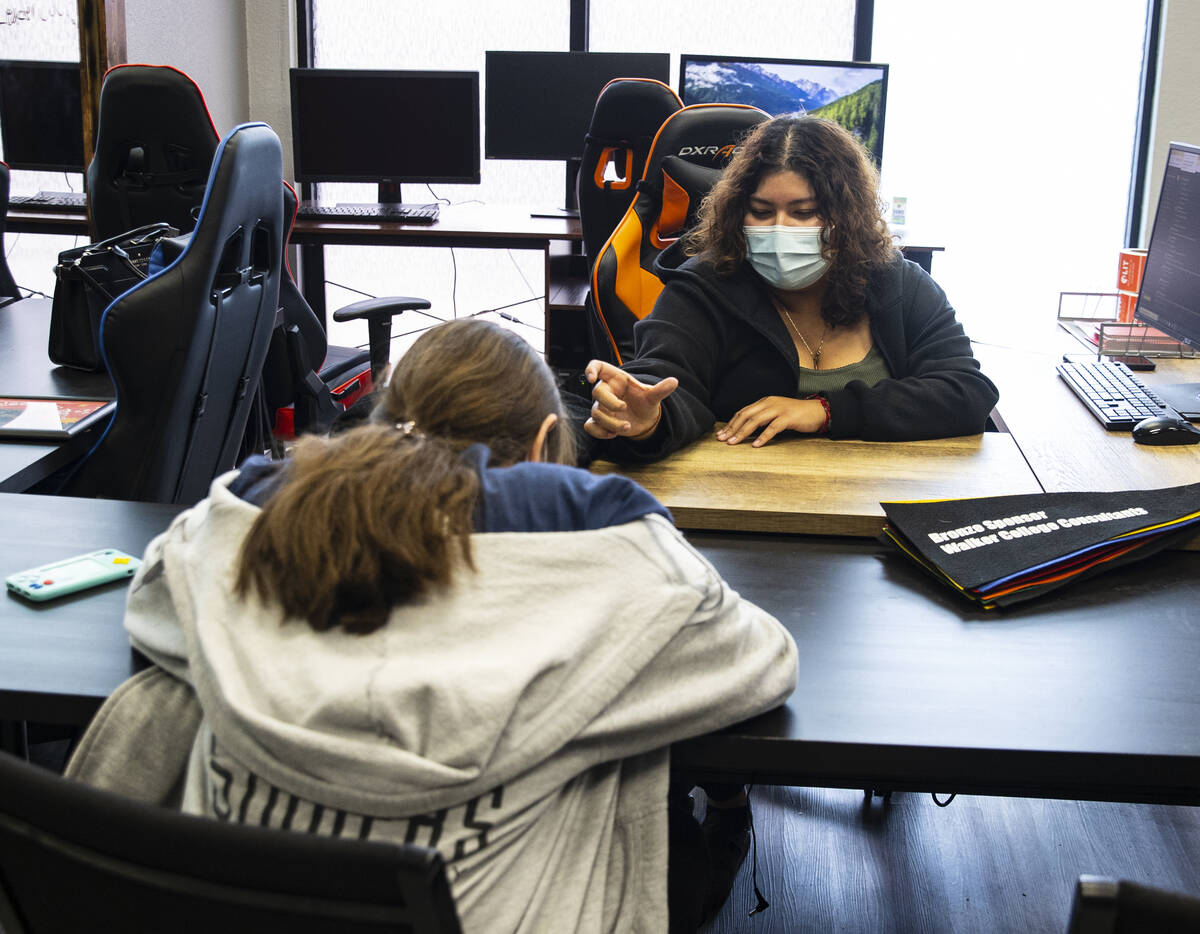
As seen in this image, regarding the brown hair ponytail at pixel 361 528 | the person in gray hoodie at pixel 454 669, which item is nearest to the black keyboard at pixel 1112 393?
the person in gray hoodie at pixel 454 669

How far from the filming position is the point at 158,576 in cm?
105

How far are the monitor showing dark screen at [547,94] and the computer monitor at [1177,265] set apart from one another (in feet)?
7.17

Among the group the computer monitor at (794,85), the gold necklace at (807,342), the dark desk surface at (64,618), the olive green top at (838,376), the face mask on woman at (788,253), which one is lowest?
the dark desk surface at (64,618)

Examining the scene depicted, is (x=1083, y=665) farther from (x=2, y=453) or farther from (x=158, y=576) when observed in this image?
(x=2, y=453)

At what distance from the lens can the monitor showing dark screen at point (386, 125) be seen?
4.19m

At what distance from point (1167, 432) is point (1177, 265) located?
62cm

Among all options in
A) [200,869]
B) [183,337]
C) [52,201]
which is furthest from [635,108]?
[200,869]

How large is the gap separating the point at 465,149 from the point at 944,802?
119 inches

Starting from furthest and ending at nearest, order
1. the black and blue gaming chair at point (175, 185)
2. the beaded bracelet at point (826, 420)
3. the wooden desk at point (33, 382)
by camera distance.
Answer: the black and blue gaming chair at point (175, 185), the beaded bracelet at point (826, 420), the wooden desk at point (33, 382)

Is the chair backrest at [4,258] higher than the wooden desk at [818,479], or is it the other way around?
the chair backrest at [4,258]

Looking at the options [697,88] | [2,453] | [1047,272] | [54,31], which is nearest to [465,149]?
[697,88]

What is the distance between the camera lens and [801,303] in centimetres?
202

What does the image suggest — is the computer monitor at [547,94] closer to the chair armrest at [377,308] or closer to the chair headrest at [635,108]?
the chair headrest at [635,108]

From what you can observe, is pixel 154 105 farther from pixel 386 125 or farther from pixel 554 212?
pixel 554 212
